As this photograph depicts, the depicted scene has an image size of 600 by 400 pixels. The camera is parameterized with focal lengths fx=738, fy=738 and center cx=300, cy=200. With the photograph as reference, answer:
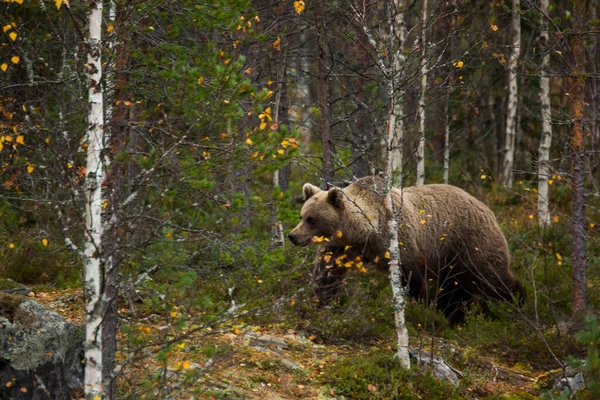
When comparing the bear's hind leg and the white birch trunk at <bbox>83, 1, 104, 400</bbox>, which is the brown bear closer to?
the bear's hind leg

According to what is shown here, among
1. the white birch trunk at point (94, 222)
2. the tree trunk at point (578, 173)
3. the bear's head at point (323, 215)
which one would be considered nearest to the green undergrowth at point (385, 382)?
the bear's head at point (323, 215)

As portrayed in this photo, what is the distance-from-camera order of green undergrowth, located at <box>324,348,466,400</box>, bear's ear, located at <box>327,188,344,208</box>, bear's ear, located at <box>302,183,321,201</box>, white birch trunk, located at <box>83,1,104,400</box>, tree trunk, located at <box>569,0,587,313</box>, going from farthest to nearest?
bear's ear, located at <box>302,183,321,201</box>, bear's ear, located at <box>327,188,344,208</box>, tree trunk, located at <box>569,0,587,313</box>, green undergrowth, located at <box>324,348,466,400</box>, white birch trunk, located at <box>83,1,104,400</box>

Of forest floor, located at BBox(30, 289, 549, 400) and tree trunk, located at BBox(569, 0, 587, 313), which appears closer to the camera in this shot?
forest floor, located at BBox(30, 289, 549, 400)

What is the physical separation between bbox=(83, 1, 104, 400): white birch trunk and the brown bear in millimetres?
4518

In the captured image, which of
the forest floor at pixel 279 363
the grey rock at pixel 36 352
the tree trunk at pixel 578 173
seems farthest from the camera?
the tree trunk at pixel 578 173

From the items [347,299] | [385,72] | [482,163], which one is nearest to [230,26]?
[385,72]

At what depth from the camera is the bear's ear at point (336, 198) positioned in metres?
9.74

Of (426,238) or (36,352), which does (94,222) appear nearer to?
(36,352)

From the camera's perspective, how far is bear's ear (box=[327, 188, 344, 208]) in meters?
9.74

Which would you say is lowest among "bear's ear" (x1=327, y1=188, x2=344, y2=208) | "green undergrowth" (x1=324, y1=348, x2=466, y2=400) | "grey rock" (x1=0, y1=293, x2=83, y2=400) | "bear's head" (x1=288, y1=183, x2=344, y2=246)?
"green undergrowth" (x1=324, y1=348, x2=466, y2=400)

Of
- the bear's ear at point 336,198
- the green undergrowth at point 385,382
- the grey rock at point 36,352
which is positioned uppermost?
the bear's ear at point 336,198

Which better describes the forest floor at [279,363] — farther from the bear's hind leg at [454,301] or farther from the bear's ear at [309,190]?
the bear's ear at [309,190]

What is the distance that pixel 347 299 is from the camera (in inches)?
389

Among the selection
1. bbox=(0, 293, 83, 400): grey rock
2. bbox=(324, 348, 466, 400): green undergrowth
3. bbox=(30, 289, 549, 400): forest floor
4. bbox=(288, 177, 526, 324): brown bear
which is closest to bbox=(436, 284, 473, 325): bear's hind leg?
bbox=(288, 177, 526, 324): brown bear
